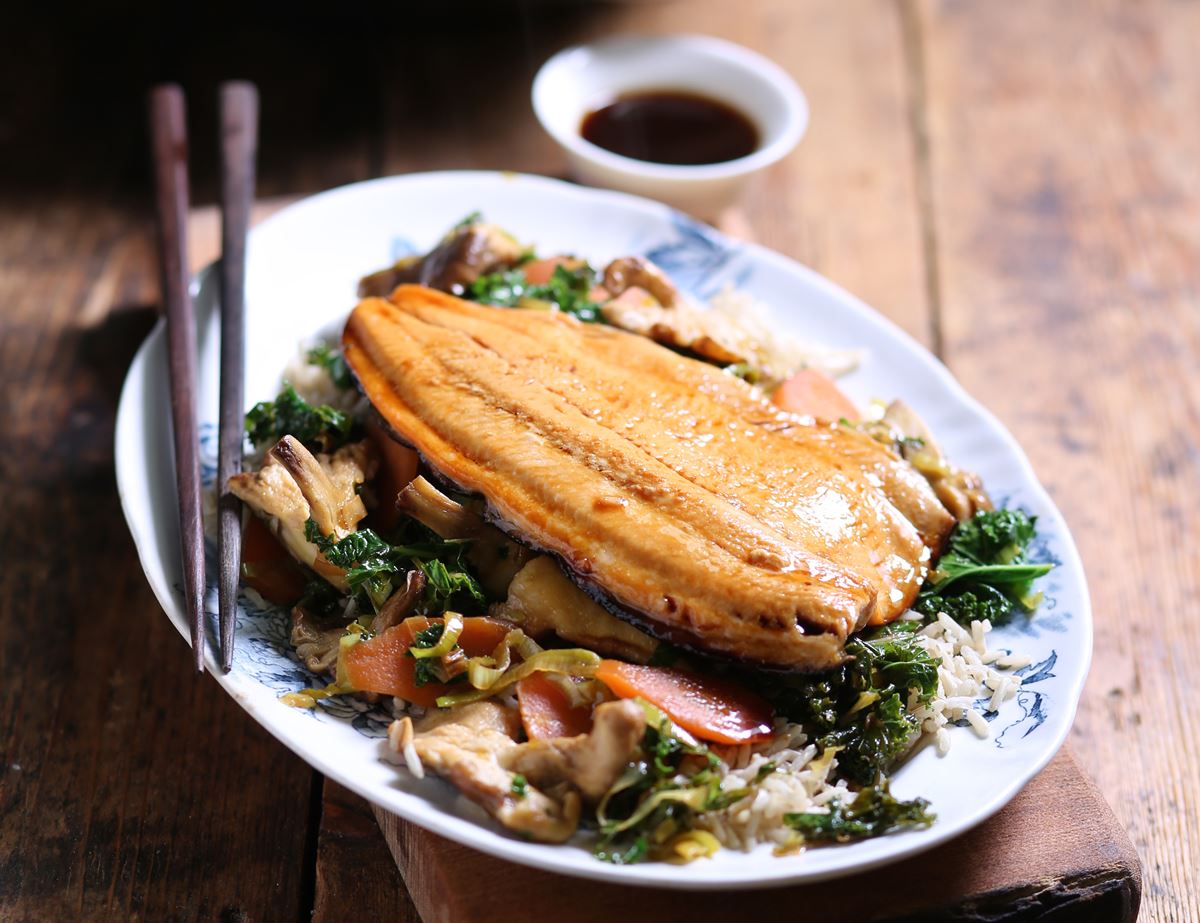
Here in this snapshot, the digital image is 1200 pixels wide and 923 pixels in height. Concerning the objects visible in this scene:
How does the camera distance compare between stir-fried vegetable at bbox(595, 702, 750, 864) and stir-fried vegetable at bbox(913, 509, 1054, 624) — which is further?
stir-fried vegetable at bbox(913, 509, 1054, 624)

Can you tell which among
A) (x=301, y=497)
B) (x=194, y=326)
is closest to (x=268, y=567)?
(x=301, y=497)

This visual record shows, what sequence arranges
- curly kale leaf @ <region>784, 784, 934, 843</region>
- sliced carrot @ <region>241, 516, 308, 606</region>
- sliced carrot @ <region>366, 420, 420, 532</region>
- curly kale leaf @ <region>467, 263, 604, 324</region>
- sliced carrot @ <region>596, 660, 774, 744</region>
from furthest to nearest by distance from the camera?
1. curly kale leaf @ <region>467, 263, 604, 324</region>
2. sliced carrot @ <region>366, 420, 420, 532</region>
3. sliced carrot @ <region>241, 516, 308, 606</region>
4. sliced carrot @ <region>596, 660, 774, 744</region>
5. curly kale leaf @ <region>784, 784, 934, 843</region>

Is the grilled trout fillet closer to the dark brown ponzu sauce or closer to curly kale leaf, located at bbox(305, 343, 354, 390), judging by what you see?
curly kale leaf, located at bbox(305, 343, 354, 390)

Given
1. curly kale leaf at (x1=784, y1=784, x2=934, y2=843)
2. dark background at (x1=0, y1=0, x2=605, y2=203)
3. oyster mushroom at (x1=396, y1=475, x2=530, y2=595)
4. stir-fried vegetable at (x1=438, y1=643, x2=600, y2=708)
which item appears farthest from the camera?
dark background at (x1=0, y1=0, x2=605, y2=203)

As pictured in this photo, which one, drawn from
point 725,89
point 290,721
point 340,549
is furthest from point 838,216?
point 290,721

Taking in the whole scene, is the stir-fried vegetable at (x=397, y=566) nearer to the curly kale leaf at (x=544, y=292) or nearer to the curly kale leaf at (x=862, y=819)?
the curly kale leaf at (x=862, y=819)

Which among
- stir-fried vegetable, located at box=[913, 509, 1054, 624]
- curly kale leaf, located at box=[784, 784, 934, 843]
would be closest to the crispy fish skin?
stir-fried vegetable, located at box=[913, 509, 1054, 624]

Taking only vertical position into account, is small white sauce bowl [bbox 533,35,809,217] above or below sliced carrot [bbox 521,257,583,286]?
above
